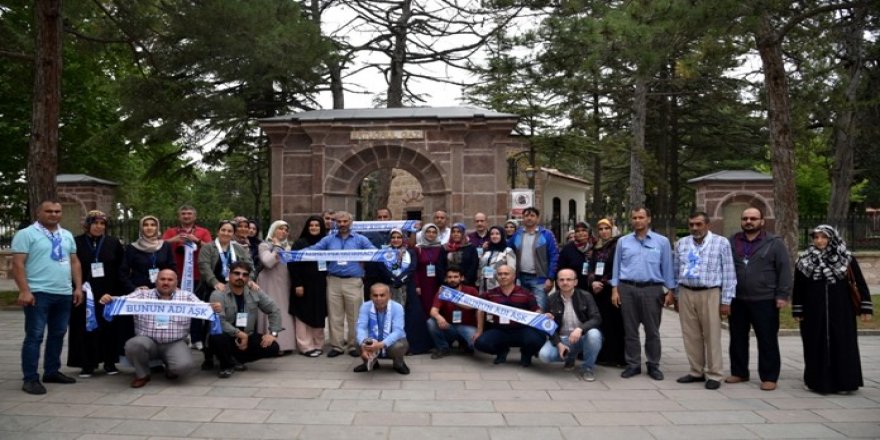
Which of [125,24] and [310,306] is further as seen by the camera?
[125,24]

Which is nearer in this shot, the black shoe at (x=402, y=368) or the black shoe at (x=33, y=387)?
the black shoe at (x=33, y=387)

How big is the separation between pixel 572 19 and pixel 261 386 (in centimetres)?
1098

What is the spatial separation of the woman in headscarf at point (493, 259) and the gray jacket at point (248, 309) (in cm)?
249

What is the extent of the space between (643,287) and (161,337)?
4.89 metres

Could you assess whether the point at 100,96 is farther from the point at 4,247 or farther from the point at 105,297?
the point at 105,297

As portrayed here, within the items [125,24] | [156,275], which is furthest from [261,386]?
[125,24]

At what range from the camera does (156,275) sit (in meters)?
6.77

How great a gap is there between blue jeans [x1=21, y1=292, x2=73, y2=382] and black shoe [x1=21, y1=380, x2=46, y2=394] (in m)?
0.04

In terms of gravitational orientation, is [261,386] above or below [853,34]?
below

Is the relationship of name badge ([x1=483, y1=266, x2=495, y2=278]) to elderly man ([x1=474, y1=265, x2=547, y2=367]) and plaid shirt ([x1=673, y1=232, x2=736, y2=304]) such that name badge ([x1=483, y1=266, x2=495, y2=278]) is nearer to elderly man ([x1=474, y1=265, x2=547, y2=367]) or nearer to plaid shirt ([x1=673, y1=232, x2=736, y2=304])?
elderly man ([x1=474, y1=265, x2=547, y2=367])

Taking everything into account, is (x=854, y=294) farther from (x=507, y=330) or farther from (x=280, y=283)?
(x=280, y=283)

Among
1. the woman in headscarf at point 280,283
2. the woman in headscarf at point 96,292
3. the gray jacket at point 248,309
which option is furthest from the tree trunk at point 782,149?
the woman in headscarf at point 96,292

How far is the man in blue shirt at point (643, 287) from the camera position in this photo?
22.1 feet

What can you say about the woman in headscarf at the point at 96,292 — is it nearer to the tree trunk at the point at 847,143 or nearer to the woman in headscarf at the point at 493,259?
the woman in headscarf at the point at 493,259
